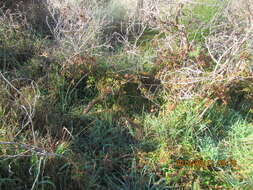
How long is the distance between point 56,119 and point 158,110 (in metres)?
1.25

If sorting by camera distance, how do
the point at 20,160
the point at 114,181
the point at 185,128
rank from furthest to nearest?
the point at 185,128 < the point at 114,181 < the point at 20,160

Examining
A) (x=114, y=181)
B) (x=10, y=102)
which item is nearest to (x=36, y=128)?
(x=10, y=102)

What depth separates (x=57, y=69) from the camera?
10.4 feet

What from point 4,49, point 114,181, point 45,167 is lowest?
point 114,181

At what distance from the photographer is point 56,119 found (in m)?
2.57

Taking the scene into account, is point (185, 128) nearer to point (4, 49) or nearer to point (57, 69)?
point (57, 69)

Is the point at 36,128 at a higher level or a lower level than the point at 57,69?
lower

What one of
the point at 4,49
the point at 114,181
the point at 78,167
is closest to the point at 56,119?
the point at 78,167

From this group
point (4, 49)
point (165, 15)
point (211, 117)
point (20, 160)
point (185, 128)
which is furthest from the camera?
point (4, 49)

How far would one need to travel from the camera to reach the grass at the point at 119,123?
2.07m

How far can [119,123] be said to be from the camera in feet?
9.02

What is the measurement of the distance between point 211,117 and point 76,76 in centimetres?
179

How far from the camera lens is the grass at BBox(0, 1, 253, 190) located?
81.4 inches

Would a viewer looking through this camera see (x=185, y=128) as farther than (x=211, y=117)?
No
